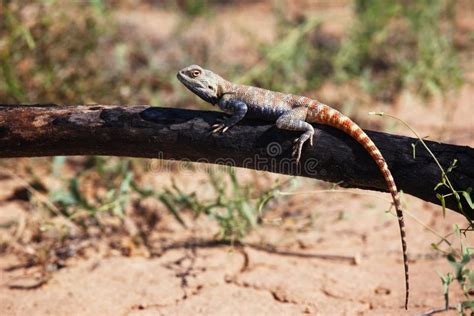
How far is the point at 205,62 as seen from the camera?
7281mm

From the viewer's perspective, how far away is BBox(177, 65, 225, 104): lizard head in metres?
4.22

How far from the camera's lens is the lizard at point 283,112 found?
10.6ft

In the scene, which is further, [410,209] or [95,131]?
[410,209]

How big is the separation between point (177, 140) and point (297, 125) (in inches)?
29.5

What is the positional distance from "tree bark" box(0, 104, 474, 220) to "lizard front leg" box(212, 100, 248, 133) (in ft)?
0.14

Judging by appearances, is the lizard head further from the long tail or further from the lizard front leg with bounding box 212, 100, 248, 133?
the long tail

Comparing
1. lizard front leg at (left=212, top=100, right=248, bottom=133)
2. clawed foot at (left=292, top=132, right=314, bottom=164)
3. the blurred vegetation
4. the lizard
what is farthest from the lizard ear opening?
the blurred vegetation

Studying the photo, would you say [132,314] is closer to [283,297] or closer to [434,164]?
[283,297]

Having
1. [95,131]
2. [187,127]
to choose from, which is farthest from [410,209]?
[95,131]

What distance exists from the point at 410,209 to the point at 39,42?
432 cm

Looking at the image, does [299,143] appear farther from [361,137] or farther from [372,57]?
[372,57]

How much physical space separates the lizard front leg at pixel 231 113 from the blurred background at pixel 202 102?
0.67m

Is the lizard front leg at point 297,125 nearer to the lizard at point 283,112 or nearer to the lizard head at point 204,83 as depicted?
the lizard at point 283,112

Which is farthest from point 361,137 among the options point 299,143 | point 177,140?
point 177,140
